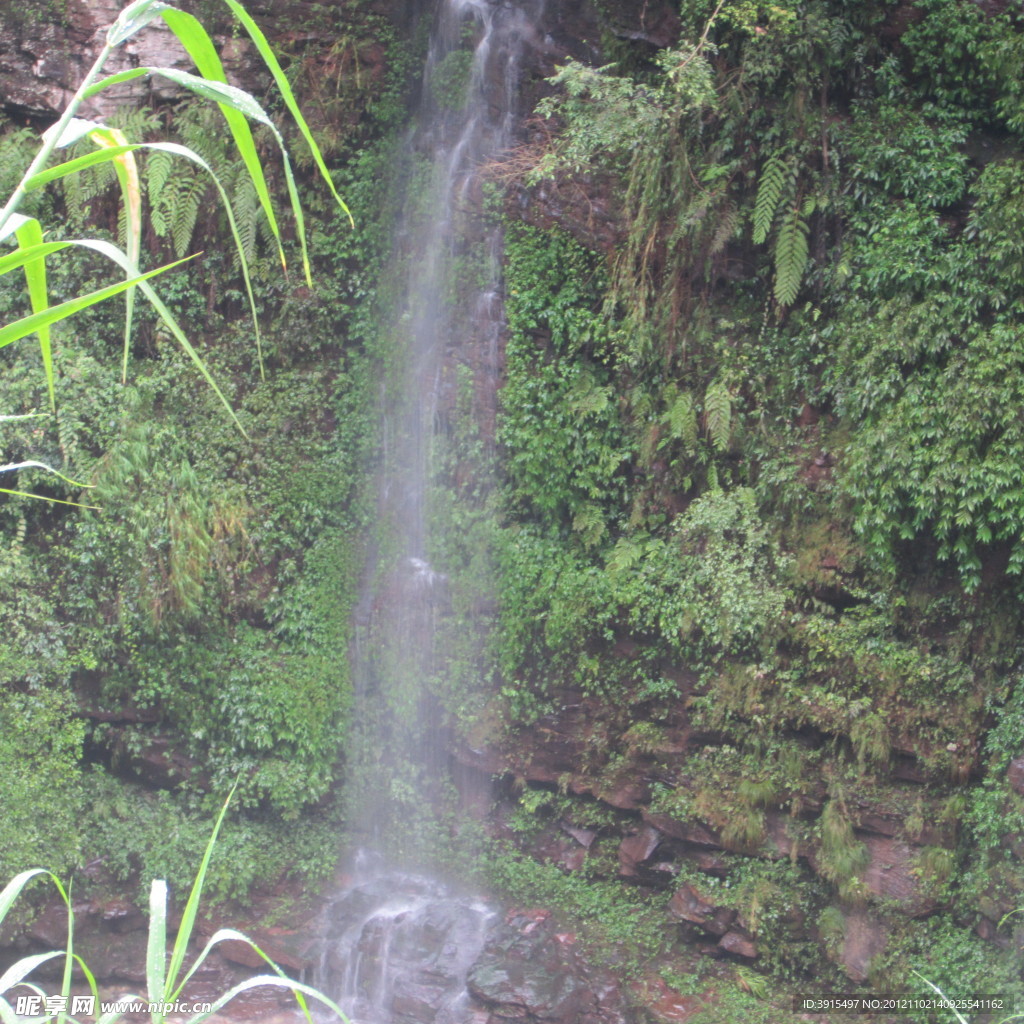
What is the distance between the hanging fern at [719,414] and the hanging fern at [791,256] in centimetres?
90

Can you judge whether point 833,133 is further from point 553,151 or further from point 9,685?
point 9,685

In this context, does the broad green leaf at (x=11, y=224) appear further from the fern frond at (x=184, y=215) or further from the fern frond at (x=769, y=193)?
the fern frond at (x=184, y=215)

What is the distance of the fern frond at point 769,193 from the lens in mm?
7660

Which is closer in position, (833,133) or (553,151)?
(833,133)

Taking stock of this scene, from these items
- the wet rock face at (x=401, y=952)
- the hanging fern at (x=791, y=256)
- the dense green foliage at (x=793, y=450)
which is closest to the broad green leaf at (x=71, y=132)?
the dense green foliage at (x=793, y=450)

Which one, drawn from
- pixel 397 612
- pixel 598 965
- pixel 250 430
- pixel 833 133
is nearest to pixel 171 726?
pixel 397 612

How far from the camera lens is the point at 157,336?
9266 mm

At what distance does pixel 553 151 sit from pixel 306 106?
3.09 meters

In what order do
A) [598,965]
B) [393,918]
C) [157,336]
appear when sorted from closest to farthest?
[598,965] < [393,918] < [157,336]

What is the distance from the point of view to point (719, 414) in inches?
308

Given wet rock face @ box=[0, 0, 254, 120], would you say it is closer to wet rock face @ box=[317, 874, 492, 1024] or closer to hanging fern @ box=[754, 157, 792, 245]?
hanging fern @ box=[754, 157, 792, 245]

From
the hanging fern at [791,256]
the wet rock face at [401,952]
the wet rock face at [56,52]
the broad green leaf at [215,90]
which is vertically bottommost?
the wet rock face at [401,952]

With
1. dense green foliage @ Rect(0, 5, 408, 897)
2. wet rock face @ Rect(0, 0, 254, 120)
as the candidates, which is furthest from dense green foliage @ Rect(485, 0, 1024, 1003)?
wet rock face @ Rect(0, 0, 254, 120)

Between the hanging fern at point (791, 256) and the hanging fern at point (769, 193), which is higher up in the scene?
the hanging fern at point (769, 193)
